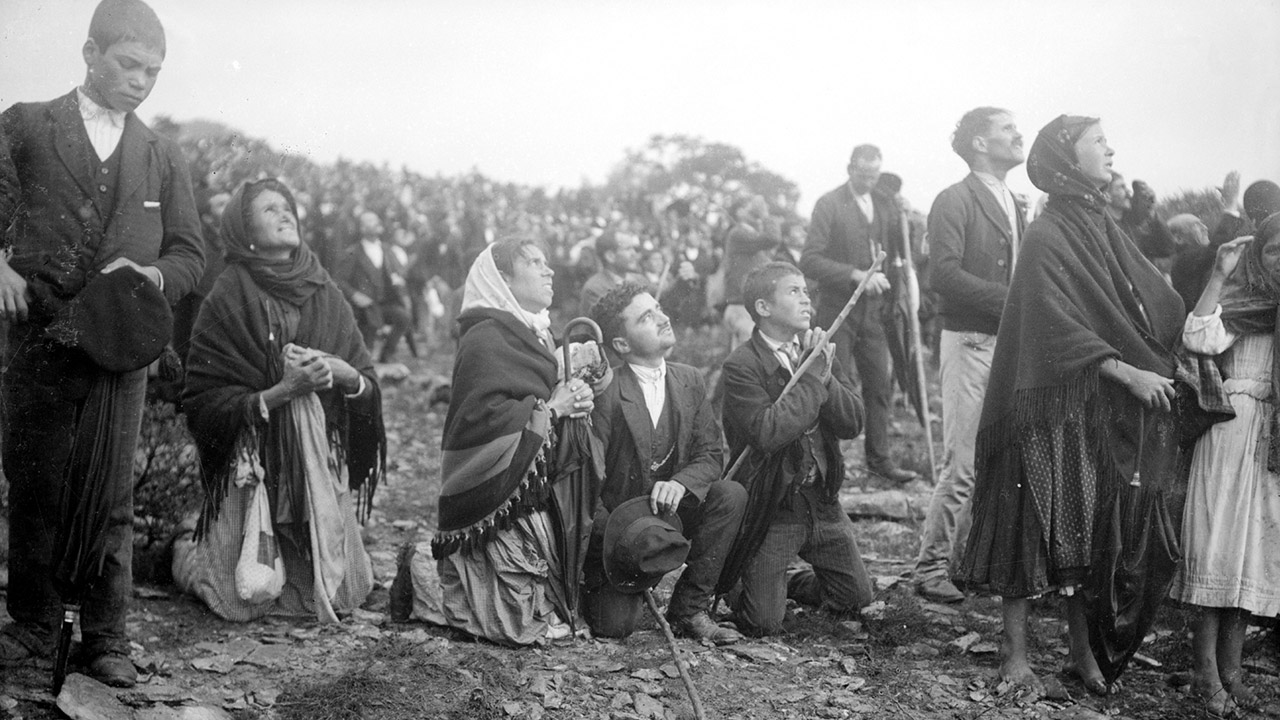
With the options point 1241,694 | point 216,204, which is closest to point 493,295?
point 1241,694

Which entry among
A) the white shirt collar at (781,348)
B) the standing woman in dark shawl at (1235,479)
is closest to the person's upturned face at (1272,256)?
the standing woman in dark shawl at (1235,479)

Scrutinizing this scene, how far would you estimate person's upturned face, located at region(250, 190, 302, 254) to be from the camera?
4867 millimetres

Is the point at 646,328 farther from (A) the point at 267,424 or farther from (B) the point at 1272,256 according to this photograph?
(B) the point at 1272,256

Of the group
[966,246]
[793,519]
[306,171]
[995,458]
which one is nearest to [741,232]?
[966,246]

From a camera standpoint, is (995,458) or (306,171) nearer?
(995,458)

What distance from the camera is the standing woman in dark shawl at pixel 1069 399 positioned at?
415 cm

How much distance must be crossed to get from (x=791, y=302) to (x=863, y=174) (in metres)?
2.39

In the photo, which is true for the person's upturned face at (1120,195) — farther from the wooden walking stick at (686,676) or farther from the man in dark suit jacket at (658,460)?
the wooden walking stick at (686,676)

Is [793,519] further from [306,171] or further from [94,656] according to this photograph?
[306,171]

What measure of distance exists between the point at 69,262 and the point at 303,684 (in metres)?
1.77

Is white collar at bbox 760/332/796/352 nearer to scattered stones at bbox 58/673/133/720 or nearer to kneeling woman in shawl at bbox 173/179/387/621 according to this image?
kneeling woman in shawl at bbox 173/179/387/621

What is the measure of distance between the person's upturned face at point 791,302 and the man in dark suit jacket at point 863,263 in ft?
6.37

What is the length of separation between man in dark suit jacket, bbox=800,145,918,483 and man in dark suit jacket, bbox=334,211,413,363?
6.24m

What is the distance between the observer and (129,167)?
4.09 meters
